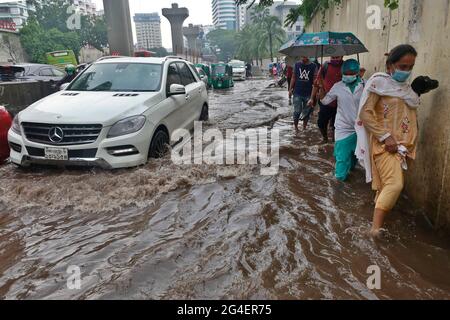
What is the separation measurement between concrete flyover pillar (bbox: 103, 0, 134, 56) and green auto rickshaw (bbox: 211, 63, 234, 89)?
726 cm

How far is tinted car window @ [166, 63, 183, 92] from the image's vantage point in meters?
6.06

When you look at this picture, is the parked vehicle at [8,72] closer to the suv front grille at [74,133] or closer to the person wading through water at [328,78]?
the suv front grille at [74,133]

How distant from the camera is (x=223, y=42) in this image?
116062 millimetres

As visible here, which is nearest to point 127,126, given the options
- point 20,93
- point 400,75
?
point 400,75

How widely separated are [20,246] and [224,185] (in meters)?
2.38

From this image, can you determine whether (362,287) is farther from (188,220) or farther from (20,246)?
(20,246)

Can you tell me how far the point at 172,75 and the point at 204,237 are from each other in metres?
3.86

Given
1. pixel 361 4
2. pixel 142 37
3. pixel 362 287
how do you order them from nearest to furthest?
pixel 362 287 → pixel 361 4 → pixel 142 37

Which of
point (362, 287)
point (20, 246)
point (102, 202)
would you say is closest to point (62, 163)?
point (102, 202)

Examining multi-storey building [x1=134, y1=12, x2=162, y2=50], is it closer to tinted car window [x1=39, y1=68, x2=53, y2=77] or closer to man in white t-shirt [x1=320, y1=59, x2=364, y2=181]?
tinted car window [x1=39, y1=68, x2=53, y2=77]

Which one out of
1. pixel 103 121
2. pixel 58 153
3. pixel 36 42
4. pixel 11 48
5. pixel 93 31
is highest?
pixel 93 31

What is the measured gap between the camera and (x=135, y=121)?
4.75 metres

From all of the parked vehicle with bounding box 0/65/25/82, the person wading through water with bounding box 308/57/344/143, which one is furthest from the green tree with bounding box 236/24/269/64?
the person wading through water with bounding box 308/57/344/143

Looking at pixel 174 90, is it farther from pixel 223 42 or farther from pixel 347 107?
pixel 223 42
